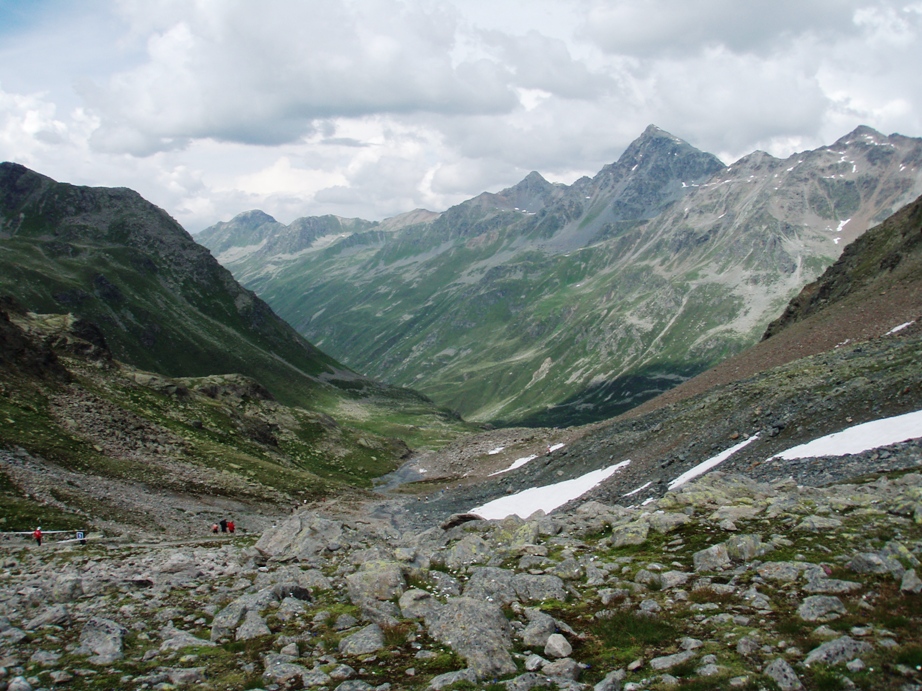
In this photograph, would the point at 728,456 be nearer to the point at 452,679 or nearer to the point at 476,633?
the point at 476,633

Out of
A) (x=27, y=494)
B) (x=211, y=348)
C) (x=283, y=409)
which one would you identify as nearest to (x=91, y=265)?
(x=211, y=348)

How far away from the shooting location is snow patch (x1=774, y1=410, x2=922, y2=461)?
29269mm

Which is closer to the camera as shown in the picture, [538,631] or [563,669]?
[563,669]

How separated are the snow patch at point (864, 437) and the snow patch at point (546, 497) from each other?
67.0 ft

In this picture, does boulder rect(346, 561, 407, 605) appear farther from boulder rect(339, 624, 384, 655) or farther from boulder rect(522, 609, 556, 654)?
boulder rect(522, 609, 556, 654)

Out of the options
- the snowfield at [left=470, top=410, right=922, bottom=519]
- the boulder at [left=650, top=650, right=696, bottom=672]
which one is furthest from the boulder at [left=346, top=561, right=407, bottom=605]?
the snowfield at [left=470, top=410, right=922, bottom=519]

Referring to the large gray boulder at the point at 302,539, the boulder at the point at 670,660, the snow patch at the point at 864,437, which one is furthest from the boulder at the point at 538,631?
the snow patch at the point at 864,437

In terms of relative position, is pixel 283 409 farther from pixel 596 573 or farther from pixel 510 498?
pixel 596 573

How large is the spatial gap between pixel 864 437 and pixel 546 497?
94.7ft

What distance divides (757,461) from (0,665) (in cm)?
3583

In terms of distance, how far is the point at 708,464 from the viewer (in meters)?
40.1

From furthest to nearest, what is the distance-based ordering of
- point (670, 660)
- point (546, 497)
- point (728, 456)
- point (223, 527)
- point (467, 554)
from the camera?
point (546, 497) → point (223, 527) → point (728, 456) → point (467, 554) → point (670, 660)

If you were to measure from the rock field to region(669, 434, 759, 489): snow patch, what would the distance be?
645 inches

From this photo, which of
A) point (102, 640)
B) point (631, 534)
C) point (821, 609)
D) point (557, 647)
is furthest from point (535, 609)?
point (102, 640)
